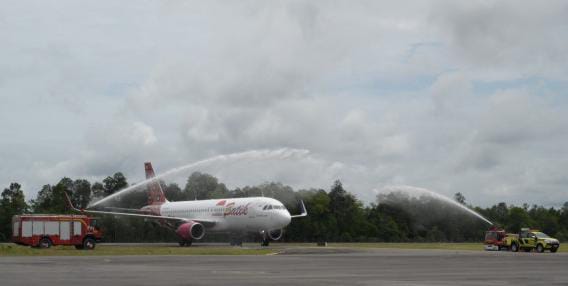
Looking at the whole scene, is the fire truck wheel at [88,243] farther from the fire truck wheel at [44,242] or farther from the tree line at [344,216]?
the tree line at [344,216]

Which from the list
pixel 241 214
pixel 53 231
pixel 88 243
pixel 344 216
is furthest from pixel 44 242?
pixel 344 216

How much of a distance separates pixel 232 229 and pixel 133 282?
5491cm

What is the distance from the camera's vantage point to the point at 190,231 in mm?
77188

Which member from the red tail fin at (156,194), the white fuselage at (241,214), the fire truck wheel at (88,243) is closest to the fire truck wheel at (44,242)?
the fire truck wheel at (88,243)

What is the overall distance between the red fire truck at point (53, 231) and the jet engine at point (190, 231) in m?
13.6

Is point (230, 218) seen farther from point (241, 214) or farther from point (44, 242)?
point (44, 242)

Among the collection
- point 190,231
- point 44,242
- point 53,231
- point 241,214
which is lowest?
point 44,242

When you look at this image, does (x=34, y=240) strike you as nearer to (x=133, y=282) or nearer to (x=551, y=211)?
(x=133, y=282)

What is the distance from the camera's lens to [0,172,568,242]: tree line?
129125 mm

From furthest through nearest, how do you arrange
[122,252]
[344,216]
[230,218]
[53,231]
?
[344,216] → [230,218] → [53,231] → [122,252]

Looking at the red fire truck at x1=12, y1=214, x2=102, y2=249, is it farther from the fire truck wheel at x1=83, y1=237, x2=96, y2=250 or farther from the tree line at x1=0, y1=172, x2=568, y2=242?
the tree line at x1=0, y1=172, x2=568, y2=242

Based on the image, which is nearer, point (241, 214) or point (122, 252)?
point (122, 252)

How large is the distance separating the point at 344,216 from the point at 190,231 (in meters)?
74.3

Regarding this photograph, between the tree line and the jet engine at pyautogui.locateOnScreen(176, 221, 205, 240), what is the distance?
145 feet
